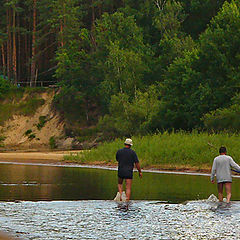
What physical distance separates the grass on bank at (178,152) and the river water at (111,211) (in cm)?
876

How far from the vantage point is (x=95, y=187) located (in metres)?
25.7

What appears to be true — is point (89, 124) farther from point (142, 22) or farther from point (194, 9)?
point (194, 9)

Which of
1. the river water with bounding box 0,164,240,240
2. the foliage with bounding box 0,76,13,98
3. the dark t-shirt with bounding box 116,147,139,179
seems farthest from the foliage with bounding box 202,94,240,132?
the foliage with bounding box 0,76,13,98

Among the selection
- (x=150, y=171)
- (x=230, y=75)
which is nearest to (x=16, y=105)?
(x=230, y=75)

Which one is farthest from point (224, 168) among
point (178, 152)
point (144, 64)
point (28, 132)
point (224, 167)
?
point (28, 132)

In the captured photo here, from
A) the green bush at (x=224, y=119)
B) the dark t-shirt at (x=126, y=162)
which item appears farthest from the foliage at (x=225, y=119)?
the dark t-shirt at (x=126, y=162)

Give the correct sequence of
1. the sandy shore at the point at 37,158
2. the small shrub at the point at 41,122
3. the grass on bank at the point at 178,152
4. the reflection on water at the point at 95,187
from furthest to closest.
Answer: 1. the small shrub at the point at 41,122
2. the sandy shore at the point at 37,158
3. the grass on bank at the point at 178,152
4. the reflection on water at the point at 95,187

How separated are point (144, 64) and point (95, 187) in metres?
45.1

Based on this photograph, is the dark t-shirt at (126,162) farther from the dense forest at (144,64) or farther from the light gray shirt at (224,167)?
the dense forest at (144,64)

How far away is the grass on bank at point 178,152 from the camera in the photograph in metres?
36.9

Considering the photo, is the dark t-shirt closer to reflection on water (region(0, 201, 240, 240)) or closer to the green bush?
reflection on water (region(0, 201, 240, 240))

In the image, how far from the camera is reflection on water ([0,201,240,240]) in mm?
13875

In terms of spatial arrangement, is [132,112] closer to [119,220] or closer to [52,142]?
[52,142]

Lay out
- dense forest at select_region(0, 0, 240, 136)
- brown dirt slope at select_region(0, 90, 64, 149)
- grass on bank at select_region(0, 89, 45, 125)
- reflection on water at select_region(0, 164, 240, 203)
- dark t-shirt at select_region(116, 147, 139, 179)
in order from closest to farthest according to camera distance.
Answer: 1. dark t-shirt at select_region(116, 147, 139, 179)
2. reflection on water at select_region(0, 164, 240, 203)
3. dense forest at select_region(0, 0, 240, 136)
4. brown dirt slope at select_region(0, 90, 64, 149)
5. grass on bank at select_region(0, 89, 45, 125)
